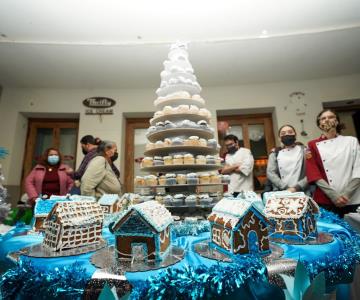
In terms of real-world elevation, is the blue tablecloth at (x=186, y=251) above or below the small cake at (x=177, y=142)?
below

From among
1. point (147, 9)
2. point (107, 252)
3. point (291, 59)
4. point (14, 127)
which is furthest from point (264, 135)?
point (14, 127)

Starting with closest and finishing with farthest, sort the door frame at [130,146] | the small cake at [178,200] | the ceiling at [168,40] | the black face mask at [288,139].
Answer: the small cake at [178,200], the black face mask at [288,139], the ceiling at [168,40], the door frame at [130,146]

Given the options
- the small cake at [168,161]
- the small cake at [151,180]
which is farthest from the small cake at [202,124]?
the small cake at [151,180]

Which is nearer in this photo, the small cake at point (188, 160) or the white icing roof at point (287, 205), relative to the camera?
the white icing roof at point (287, 205)

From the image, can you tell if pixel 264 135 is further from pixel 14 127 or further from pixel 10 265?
pixel 14 127

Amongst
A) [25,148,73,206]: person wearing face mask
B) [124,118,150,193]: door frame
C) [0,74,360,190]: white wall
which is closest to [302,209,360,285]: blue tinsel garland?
[25,148,73,206]: person wearing face mask

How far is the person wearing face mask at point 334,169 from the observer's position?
1791 millimetres

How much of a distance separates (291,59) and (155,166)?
370 cm

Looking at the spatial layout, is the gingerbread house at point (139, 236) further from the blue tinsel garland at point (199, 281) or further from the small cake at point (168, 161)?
the small cake at point (168, 161)

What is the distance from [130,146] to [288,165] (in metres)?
3.48

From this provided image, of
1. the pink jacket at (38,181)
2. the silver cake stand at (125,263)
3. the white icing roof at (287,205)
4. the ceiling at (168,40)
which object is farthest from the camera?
the ceiling at (168,40)

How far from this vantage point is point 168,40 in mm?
3467

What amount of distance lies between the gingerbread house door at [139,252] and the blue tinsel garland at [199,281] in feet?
0.56

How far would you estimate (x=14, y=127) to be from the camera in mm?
4602
